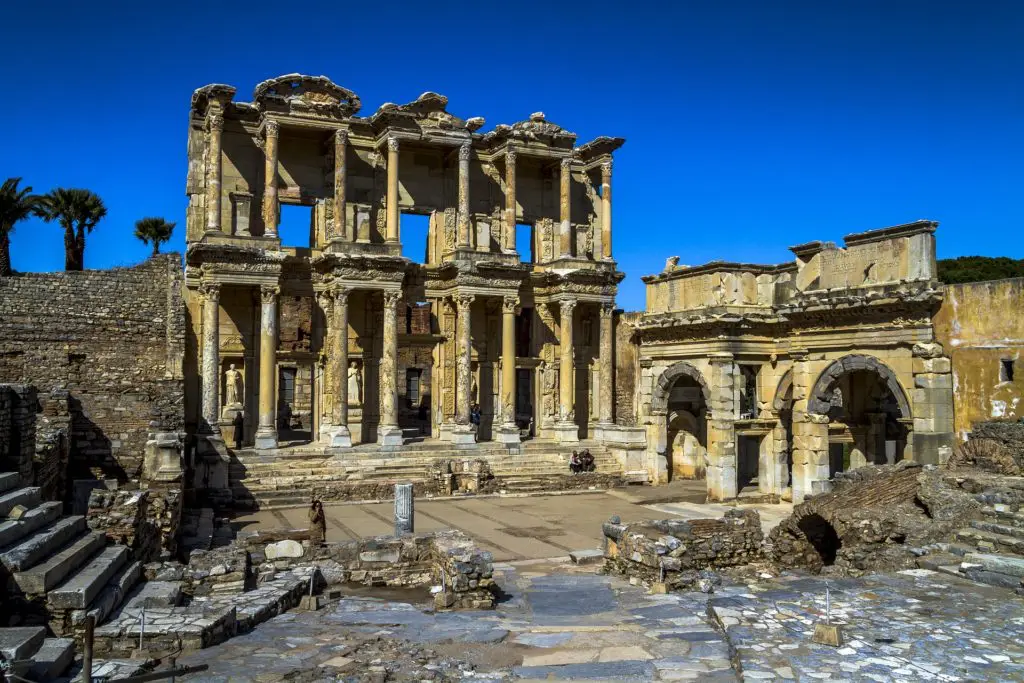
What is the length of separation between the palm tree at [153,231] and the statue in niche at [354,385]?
25.8 m

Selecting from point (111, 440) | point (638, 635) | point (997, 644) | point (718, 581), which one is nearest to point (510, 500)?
point (111, 440)

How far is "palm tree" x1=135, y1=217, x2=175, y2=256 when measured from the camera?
50094 millimetres

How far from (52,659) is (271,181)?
72.5 feet

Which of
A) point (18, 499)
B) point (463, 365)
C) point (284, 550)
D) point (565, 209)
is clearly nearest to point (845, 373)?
point (463, 365)

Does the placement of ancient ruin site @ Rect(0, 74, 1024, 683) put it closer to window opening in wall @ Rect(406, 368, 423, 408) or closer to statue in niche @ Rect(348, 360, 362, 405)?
statue in niche @ Rect(348, 360, 362, 405)

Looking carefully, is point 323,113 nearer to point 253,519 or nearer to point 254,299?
point 254,299

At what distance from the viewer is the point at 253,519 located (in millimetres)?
21188

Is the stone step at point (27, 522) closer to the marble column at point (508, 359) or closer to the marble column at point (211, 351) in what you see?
the marble column at point (211, 351)

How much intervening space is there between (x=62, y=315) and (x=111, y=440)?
7274 millimetres

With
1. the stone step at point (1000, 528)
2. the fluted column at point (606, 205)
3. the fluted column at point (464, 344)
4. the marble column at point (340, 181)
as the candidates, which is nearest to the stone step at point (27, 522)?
the stone step at point (1000, 528)

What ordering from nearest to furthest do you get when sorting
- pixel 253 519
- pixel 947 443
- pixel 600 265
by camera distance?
pixel 947 443
pixel 253 519
pixel 600 265

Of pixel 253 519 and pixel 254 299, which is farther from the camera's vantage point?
pixel 254 299

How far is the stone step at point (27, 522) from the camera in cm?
983

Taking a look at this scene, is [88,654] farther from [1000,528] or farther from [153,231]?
[153,231]
